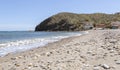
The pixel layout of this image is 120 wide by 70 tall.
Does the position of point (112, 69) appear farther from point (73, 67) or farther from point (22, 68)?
point (22, 68)

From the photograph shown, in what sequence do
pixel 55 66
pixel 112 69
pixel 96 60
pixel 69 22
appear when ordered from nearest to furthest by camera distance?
pixel 112 69
pixel 55 66
pixel 96 60
pixel 69 22

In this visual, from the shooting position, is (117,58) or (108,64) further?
(117,58)

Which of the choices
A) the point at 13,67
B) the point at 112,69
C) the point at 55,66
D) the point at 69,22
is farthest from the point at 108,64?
the point at 69,22

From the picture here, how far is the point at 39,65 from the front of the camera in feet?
29.6

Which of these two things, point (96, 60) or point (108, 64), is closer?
point (108, 64)

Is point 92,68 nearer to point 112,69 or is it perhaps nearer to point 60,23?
point 112,69

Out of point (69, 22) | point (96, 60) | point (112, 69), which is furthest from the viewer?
point (69, 22)

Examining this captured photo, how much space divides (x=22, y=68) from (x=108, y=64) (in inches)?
111

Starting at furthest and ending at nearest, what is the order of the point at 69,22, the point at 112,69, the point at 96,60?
the point at 69,22 < the point at 96,60 < the point at 112,69

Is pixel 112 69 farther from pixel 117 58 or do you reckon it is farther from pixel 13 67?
pixel 13 67

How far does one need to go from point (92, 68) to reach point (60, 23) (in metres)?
191

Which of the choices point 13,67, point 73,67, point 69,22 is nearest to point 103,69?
point 73,67

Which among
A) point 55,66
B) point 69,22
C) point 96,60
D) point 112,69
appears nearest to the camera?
point 112,69

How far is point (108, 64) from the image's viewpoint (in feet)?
29.0
